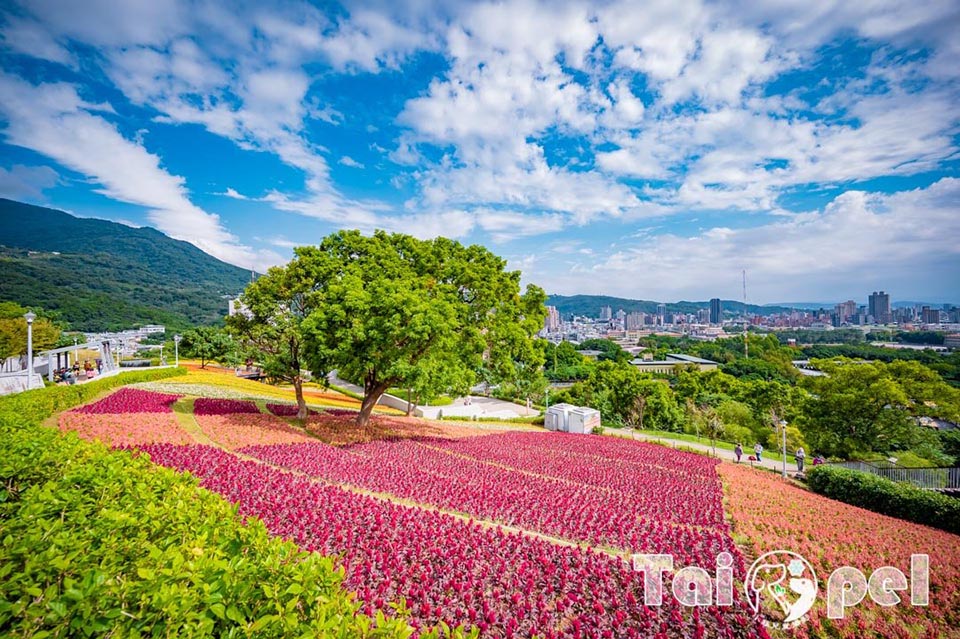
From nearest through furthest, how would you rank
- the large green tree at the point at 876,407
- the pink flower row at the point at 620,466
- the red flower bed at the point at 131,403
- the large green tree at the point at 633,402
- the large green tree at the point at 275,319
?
the pink flower row at the point at 620,466 → the red flower bed at the point at 131,403 → the large green tree at the point at 275,319 → the large green tree at the point at 876,407 → the large green tree at the point at 633,402

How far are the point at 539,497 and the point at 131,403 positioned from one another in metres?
17.4

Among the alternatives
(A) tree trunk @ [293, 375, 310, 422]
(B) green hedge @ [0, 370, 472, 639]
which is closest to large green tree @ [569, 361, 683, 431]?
(A) tree trunk @ [293, 375, 310, 422]

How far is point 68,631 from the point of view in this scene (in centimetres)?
212

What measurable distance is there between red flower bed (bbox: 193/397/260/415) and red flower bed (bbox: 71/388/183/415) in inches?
40.4

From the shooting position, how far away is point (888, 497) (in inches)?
601

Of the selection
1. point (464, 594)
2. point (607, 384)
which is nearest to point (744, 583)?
point (464, 594)

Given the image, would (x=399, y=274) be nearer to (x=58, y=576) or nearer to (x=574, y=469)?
(x=574, y=469)

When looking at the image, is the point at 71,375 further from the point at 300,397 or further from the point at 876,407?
the point at 876,407

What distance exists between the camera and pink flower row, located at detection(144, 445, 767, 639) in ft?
17.9

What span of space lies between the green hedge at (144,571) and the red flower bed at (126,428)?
330 inches

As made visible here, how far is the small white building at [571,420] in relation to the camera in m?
28.3

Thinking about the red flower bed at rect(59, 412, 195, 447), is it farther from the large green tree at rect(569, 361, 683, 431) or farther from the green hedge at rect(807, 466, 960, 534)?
the large green tree at rect(569, 361, 683, 431)

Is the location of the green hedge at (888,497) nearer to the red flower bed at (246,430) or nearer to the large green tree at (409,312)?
the large green tree at (409,312)

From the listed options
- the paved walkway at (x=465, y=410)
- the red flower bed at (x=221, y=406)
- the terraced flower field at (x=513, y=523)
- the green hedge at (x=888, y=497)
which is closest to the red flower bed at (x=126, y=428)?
the terraced flower field at (x=513, y=523)
